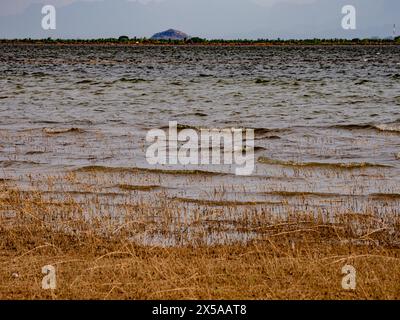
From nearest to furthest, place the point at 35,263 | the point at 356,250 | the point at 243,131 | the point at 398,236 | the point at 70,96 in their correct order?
1. the point at 35,263
2. the point at 356,250
3. the point at 398,236
4. the point at 243,131
5. the point at 70,96

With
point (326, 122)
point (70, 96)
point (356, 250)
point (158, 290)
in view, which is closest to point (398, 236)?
point (356, 250)

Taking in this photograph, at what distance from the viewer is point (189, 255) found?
32.5 ft

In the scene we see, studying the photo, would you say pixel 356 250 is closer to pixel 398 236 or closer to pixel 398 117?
pixel 398 236

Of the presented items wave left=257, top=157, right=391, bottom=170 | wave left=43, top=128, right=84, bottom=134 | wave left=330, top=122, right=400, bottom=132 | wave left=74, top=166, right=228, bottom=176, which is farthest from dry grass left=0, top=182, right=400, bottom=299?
wave left=330, top=122, right=400, bottom=132

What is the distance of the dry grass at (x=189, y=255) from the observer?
820 centimetres

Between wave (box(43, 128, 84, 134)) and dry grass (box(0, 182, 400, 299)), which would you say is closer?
dry grass (box(0, 182, 400, 299))

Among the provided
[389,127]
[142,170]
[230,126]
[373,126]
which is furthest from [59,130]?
[389,127]

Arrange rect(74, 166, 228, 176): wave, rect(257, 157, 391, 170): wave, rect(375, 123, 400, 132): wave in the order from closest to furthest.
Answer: rect(74, 166, 228, 176): wave < rect(257, 157, 391, 170): wave < rect(375, 123, 400, 132): wave

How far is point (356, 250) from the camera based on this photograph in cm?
1013

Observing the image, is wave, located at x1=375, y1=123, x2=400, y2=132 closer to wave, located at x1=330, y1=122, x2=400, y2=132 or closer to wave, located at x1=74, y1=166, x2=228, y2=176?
wave, located at x1=330, y1=122, x2=400, y2=132

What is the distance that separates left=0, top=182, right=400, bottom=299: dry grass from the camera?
26.9ft

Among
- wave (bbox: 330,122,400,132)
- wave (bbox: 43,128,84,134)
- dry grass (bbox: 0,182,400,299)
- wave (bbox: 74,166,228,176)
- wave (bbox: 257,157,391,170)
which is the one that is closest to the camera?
dry grass (bbox: 0,182,400,299)

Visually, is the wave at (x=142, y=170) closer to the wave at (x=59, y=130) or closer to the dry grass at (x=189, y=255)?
the dry grass at (x=189, y=255)
